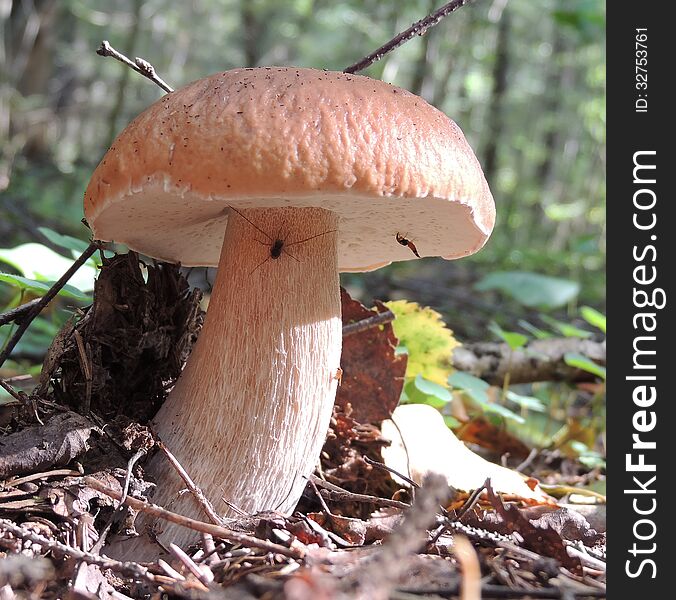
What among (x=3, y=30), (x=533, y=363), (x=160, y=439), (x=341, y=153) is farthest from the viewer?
(x=3, y=30)

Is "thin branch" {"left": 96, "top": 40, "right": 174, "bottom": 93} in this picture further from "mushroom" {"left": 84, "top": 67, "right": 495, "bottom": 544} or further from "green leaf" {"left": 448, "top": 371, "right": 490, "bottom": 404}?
"green leaf" {"left": 448, "top": 371, "right": 490, "bottom": 404}

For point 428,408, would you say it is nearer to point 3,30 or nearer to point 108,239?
point 108,239

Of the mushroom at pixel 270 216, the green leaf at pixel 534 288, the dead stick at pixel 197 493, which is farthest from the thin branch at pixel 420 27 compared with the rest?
the green leaf at pixel 534 288

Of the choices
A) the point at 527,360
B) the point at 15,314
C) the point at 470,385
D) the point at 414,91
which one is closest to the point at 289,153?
the point at 15,314

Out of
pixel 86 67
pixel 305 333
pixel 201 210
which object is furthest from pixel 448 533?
pixel 86 67

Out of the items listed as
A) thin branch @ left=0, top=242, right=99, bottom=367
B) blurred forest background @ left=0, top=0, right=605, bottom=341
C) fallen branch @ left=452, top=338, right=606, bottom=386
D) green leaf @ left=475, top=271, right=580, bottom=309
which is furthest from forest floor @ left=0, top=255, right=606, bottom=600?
green leaf @ left=475, top=271, right=580, bottom=309

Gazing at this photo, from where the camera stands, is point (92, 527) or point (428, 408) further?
point (428, 408)
